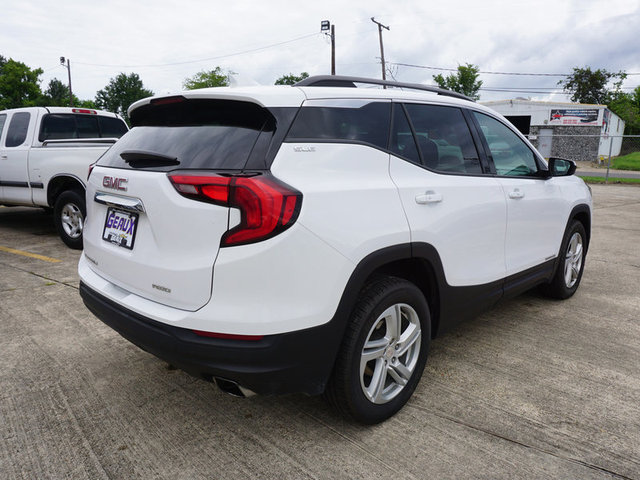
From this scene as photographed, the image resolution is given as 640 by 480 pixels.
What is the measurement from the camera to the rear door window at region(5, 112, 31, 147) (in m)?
7.02

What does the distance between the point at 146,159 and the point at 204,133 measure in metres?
0.34

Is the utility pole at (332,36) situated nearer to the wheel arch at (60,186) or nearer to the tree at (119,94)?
the wheel arch at (60,186)

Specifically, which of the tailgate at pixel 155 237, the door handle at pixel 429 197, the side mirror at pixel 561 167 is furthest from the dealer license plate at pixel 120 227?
the side mirror at pixel 561 167

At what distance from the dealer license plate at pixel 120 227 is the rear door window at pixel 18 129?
5.64 metres

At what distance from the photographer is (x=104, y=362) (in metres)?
3.19

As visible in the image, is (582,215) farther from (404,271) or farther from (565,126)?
(565,126)

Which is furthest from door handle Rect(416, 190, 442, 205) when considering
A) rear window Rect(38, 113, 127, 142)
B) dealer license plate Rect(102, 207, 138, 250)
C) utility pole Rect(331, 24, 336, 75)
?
utility pole Rect(331, 24, 336, 75)

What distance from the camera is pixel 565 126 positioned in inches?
1378

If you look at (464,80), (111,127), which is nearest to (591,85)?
(464,80)

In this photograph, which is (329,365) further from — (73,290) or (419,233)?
(73,290)

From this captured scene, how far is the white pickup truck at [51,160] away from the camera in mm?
6492

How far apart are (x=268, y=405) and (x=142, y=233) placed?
120 cm

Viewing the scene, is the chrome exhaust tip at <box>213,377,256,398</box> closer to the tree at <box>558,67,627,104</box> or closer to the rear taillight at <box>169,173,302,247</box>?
the rear taillight at <box>169,173,302,247</box>

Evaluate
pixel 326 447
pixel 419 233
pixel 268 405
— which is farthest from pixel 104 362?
pixel 419 233
